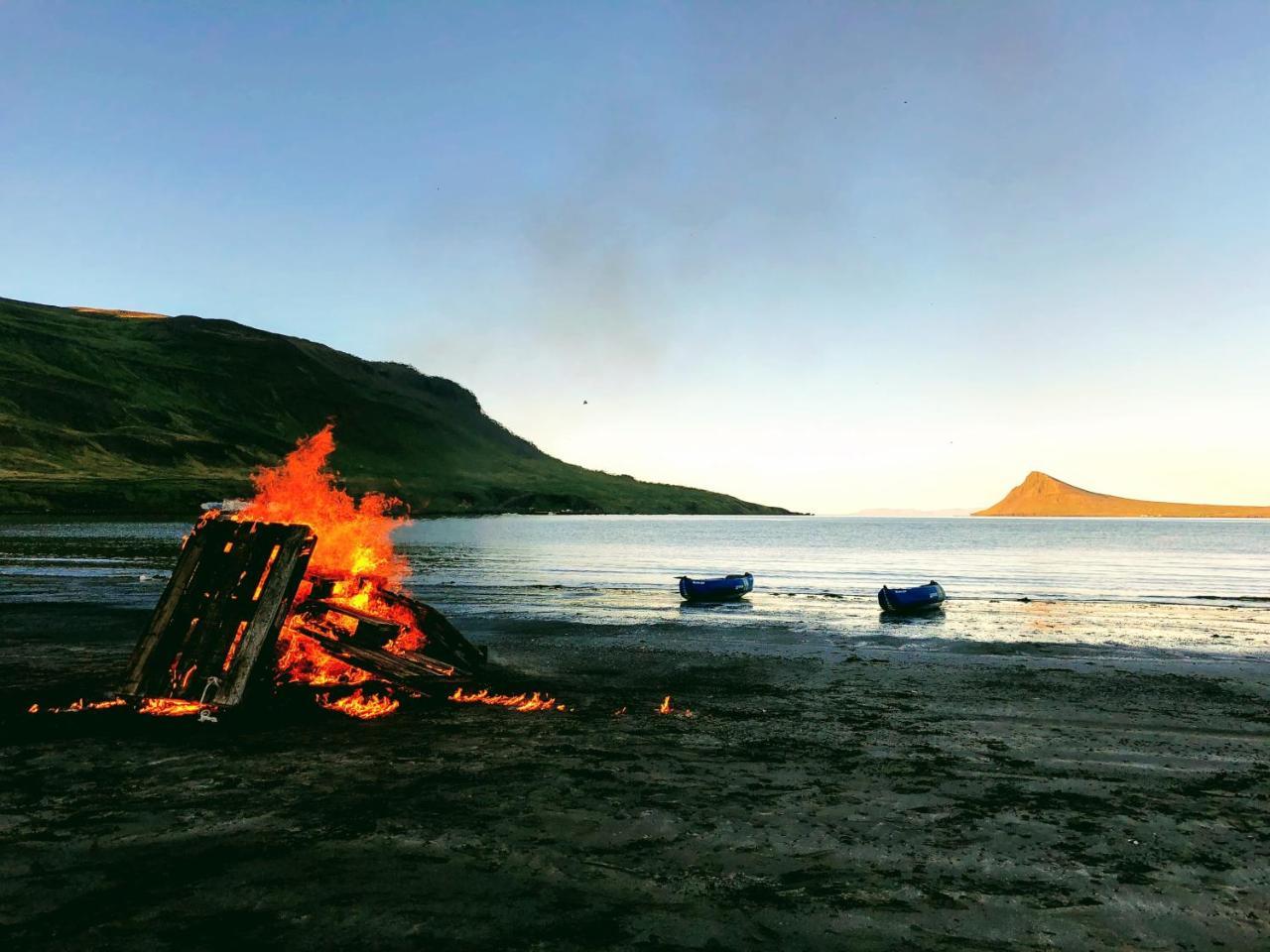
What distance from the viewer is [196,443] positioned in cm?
18325

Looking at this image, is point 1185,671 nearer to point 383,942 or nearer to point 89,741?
point 383,942

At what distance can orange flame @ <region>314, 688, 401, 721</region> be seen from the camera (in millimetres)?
11867

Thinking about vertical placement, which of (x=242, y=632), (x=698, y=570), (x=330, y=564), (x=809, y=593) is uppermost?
(x=330, y=564)

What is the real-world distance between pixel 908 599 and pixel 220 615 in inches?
964

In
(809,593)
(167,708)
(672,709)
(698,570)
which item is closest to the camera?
(167,708)

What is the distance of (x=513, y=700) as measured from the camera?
42.5 ft

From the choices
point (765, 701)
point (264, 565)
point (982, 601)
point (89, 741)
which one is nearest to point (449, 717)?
point (264, 565)

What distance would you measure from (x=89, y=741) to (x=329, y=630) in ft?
11.6

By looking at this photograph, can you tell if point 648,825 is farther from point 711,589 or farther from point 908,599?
point 711,589

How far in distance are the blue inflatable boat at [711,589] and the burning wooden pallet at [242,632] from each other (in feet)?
69.8

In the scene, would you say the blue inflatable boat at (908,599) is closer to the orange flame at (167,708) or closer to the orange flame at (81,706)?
the orange flame at (167,708)

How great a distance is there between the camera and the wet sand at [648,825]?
5.36 meters

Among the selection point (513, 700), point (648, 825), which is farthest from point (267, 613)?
point (648, 825)

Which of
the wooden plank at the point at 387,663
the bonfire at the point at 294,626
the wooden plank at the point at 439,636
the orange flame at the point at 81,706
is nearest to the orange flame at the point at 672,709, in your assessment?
the bonfire at the point at 294,626
